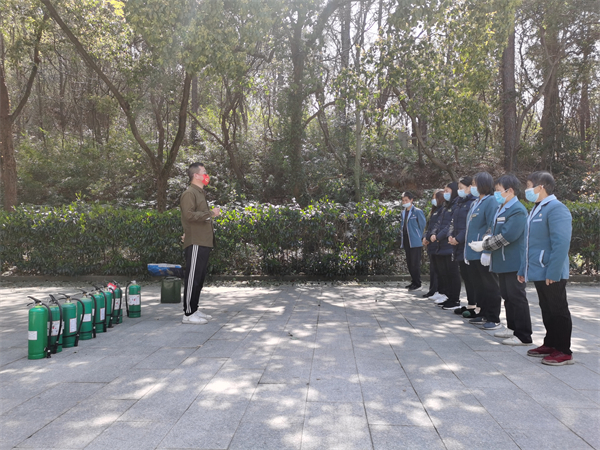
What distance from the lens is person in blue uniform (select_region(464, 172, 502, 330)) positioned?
6125mm

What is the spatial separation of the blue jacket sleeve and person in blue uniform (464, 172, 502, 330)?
1528mm

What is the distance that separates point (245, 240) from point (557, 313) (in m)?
7.07

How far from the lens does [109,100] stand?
18.2m

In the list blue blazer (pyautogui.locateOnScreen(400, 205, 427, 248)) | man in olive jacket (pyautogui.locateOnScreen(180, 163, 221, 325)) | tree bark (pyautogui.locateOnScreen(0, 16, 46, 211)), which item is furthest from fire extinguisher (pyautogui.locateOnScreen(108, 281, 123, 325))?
tree bark (pyautogui.locateOnScreen(0, 16, 46, 211))

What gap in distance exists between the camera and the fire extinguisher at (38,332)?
4668 millimetres

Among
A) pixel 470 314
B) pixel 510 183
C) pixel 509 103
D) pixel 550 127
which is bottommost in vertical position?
pixel 470 314

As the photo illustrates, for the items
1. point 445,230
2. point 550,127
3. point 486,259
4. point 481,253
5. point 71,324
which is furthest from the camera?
point 550,127

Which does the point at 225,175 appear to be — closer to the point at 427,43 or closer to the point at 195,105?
the point at 195,105

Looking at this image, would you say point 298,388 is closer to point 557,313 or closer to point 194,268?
point 557,313

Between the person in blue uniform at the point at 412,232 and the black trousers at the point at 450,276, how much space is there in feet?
3.88

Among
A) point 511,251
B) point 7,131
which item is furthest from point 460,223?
point 7,131

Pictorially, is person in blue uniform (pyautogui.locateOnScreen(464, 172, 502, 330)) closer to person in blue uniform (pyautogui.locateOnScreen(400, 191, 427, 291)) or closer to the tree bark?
person in blue uniform (pyautogui.locateOnScreen(400, 191, 427, 291))

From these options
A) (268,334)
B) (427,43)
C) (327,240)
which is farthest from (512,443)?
(427,43)

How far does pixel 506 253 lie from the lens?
213 inches
